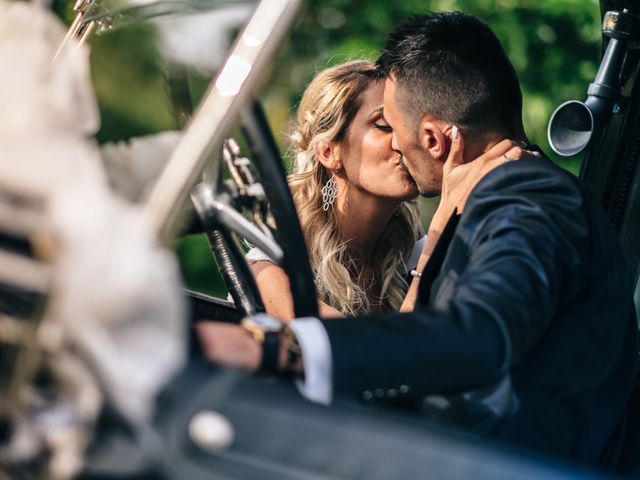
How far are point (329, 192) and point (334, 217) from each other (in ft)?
0.29

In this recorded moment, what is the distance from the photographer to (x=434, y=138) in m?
2.43

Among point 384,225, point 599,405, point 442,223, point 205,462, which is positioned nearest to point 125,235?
point 205,462

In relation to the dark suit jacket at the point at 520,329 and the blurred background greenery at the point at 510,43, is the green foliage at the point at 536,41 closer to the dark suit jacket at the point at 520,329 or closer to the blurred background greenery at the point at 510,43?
the blurred background greenery at the point at 510,43

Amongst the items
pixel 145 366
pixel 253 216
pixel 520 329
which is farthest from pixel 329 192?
pixel 145 366

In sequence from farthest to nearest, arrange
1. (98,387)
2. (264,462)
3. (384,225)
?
1. (384,225)
2. (264,462)
3. (98,387)

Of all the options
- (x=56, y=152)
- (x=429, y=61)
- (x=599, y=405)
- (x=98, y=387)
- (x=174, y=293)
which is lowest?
(x=599, y=405)

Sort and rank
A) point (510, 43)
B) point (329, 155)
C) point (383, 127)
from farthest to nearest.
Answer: point (510, 43), point (329, 155), point (383, 127)

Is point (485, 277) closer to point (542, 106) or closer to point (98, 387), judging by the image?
point (98, 387)

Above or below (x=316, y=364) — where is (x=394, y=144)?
above

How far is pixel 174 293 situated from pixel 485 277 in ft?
2.02

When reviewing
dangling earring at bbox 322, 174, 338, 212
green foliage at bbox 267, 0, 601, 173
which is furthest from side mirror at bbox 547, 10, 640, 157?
green foliage at bbox 267, 0, 601, 173

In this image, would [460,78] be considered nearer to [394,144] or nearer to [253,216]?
[394,144]

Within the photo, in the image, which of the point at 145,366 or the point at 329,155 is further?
the point at 329,155

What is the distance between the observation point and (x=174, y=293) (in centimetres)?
114
